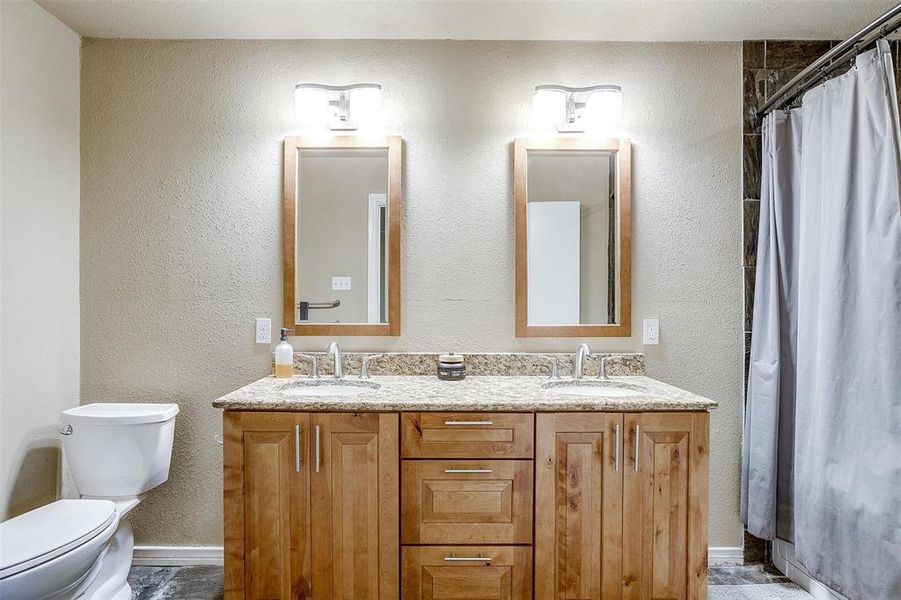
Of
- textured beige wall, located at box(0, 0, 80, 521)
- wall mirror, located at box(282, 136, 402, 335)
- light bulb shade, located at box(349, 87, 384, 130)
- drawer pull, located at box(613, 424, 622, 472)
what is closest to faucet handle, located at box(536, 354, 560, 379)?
drawer pull, located at box(613, 424, 622, 472)

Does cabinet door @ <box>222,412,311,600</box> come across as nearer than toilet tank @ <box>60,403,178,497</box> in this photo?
Yes

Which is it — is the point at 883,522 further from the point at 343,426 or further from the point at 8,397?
the point at 8,397

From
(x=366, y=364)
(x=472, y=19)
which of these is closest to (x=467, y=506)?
(x=366, y=364)

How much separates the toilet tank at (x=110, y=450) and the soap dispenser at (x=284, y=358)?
459 mm

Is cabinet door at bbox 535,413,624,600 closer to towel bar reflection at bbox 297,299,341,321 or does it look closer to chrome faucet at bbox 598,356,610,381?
chrome faucet at bbox 598,356,610,381

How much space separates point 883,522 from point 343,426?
5.47ft

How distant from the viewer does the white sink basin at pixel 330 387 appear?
6.20 ft

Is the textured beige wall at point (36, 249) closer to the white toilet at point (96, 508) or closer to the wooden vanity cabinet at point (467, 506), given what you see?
the white toilet at point (96, 508)

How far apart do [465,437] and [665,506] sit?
69 centimetres

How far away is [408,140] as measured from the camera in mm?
2121

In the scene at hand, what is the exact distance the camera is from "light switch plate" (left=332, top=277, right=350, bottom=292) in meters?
2.11

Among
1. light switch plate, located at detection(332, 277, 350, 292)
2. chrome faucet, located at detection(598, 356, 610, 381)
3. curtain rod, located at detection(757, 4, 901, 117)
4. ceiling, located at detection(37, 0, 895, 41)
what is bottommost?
chrome faucet, located at detection(598, 356, 610, 381)

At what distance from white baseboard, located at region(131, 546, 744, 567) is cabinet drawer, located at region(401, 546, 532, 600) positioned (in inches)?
42.0

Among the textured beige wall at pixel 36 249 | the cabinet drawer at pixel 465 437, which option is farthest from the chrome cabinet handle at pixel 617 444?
the textured beige wall at pixel 36 249
